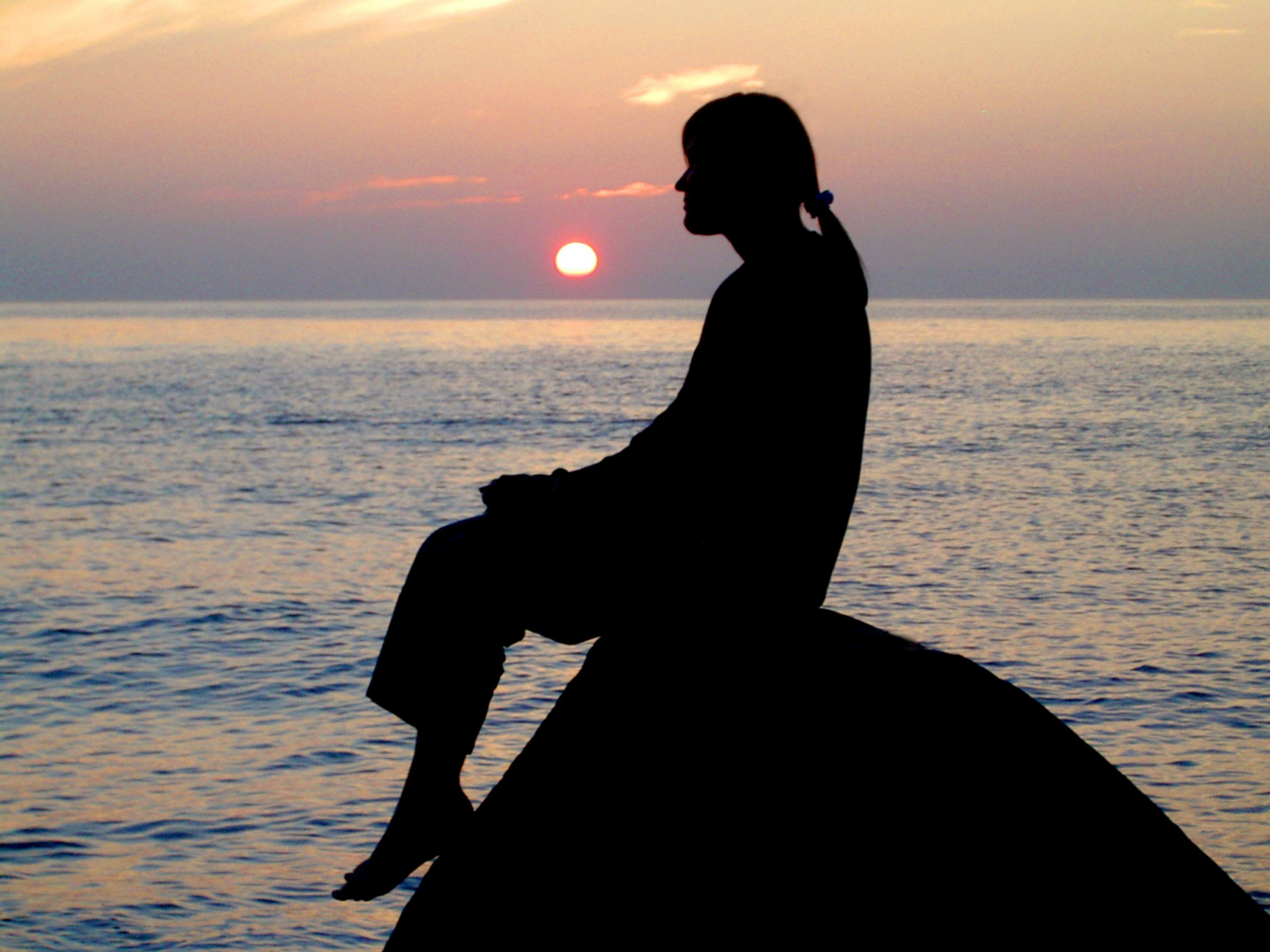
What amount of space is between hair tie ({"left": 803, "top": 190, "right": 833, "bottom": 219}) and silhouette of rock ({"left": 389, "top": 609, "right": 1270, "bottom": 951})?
3.03ft

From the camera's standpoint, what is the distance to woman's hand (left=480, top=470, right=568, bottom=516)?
3484 millimetres

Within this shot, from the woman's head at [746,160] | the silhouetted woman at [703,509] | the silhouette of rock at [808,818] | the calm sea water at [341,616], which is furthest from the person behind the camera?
the calm sea water at [341,616]

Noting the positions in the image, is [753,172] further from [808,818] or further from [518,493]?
[808,818]

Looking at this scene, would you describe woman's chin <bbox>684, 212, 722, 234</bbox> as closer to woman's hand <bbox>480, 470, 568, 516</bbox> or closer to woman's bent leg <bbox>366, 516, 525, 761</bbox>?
woman's hand <bbox>480, 470, 568, 516</bbox>

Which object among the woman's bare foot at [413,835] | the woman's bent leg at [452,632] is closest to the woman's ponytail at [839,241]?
the woman's bent leg at [452,632]

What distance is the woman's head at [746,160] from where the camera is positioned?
3475 millimetres

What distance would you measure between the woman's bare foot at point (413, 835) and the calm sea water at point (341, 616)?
94cm

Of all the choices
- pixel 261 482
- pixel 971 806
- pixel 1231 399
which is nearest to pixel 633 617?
pixel 971 806

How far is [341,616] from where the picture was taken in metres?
13.4

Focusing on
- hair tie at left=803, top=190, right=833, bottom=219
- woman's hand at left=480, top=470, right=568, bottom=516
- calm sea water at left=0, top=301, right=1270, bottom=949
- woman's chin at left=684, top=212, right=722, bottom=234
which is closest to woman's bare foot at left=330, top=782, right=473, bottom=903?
woman's hand at left=480, top=470, right=568, bottom=516

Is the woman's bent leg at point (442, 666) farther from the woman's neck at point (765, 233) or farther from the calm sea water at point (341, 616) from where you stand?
the woman's neck at point (765, 233)

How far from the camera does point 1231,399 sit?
44.2 meters

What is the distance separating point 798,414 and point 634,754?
829 mm

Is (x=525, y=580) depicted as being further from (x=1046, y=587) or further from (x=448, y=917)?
(x=1046, y=587)
